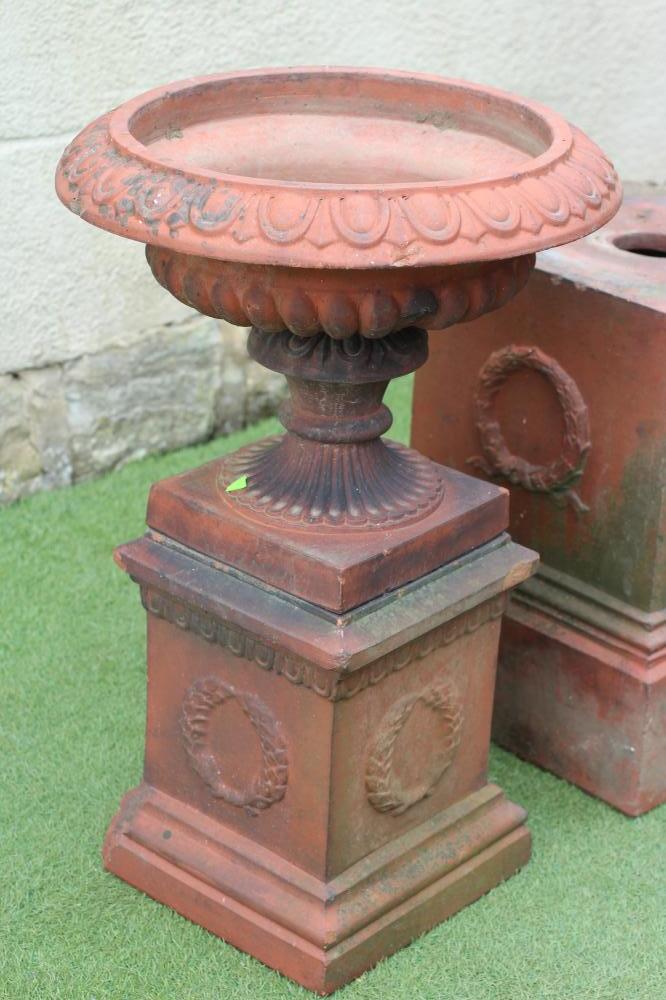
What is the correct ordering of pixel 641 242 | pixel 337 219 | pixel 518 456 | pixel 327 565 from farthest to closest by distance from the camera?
pixel 641 242, pixel 518 456, pixel 327 565, pixel 337 219

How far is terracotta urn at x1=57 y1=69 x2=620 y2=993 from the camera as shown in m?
2.13

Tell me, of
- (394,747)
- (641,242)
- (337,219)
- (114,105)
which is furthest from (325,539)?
(114,105)

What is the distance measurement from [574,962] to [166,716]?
82cm

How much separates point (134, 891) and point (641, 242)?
5.30 ft

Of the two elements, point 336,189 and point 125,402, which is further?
point 125,402

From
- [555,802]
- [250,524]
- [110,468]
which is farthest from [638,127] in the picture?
[250,524]

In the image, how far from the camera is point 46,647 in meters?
3.27

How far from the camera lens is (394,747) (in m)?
2.46

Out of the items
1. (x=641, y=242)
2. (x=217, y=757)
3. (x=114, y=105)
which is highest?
(x=114, y=105)

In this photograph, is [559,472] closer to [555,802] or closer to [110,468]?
[555,802]

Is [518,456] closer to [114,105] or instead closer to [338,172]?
[338,172]

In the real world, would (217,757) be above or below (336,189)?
below

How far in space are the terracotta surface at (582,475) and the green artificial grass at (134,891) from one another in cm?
12

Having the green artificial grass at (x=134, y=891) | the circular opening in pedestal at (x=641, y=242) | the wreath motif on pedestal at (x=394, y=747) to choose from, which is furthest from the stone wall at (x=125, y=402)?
the wreath motif on pedestal at (x=394, y=747)
